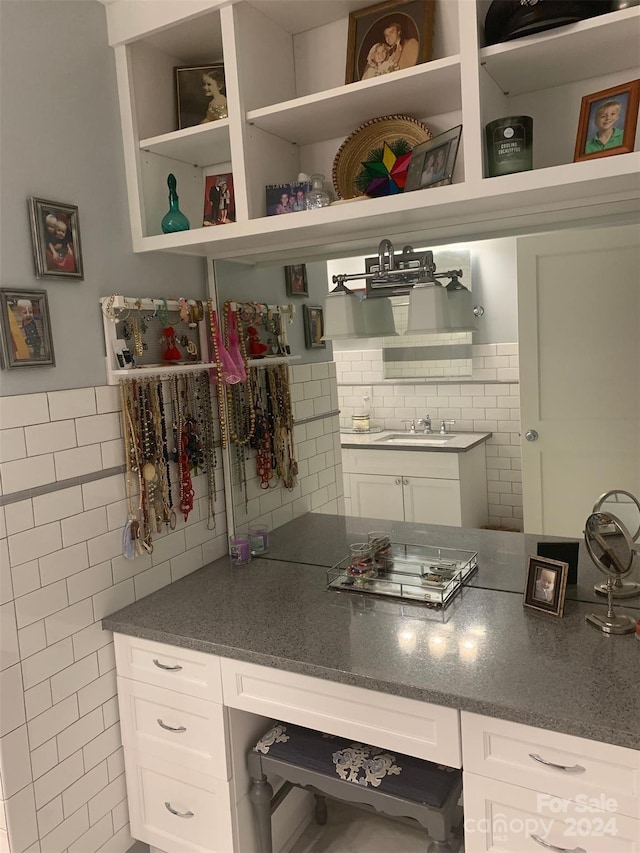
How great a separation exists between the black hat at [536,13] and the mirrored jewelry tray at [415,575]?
52.1 inches

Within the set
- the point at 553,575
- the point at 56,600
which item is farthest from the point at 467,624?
the point at 56,600

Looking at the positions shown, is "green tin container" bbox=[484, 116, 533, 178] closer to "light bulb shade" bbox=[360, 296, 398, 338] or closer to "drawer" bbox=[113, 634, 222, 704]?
"light bulb shade" bbox=[360, 296, 398, 338]

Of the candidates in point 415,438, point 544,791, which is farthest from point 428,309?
point 544,791

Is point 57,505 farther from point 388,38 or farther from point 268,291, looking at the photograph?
point 388,38

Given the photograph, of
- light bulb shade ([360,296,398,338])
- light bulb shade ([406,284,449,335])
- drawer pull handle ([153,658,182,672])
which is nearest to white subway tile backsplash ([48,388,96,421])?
drawer pull handle ([153,658,182,672])

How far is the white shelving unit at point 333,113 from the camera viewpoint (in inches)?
56.3

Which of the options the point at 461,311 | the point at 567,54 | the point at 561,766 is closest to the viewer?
the point at 561,766

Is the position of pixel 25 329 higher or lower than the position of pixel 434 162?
lower

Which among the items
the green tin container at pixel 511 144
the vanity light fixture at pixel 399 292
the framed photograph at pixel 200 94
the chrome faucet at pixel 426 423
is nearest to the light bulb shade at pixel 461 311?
the vanity light fixture at pixel 399 292

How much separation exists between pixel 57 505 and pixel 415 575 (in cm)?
99

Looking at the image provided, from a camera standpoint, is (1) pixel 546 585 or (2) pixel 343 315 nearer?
(1) pixel 546 585

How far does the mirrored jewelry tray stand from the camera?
5.71 feet

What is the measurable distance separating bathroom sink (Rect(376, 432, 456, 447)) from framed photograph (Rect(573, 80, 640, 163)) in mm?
804

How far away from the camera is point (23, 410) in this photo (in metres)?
1.54
